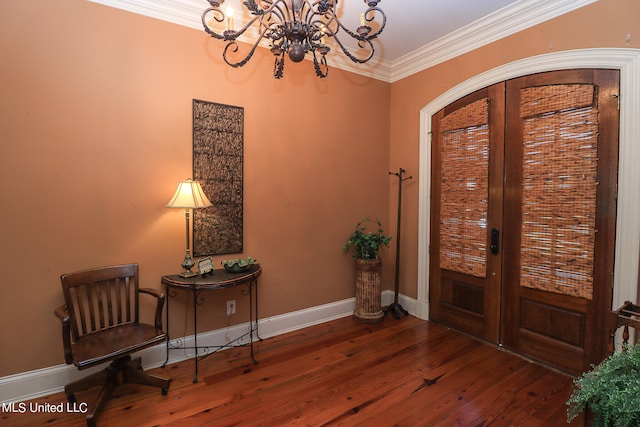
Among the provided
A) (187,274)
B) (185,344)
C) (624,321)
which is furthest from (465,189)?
(185,344)

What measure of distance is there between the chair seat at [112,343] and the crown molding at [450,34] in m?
2.42

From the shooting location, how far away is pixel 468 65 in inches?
122

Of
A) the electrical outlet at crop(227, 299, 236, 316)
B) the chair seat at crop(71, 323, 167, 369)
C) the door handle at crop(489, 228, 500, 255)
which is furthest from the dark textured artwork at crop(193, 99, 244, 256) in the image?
the door handle at crop(489, 228, 500, 255)

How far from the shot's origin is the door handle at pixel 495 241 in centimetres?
287

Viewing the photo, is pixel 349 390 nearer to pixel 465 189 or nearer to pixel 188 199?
pixel 188 199

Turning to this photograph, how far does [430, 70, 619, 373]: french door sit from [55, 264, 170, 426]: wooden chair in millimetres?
2820

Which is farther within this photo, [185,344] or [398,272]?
[398,272]

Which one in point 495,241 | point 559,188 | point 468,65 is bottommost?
point 495,241

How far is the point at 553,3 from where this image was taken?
2447mm

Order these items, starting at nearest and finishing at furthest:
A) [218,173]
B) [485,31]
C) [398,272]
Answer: [218,173] → [485,31] → [398,272]

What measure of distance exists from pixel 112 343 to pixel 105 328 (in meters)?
0.34

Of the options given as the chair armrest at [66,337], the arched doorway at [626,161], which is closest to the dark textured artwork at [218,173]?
the chair armrest at [66,337]

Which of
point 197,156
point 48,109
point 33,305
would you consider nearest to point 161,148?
point 197,156

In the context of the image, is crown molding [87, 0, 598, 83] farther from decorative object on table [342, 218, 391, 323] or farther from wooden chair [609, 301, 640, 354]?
wooden chair [609, 301, 640, 354]
